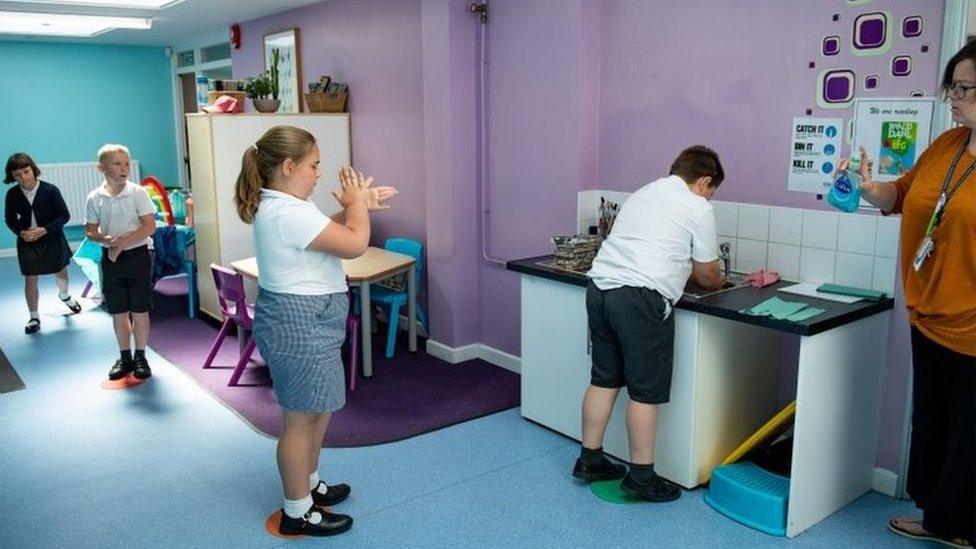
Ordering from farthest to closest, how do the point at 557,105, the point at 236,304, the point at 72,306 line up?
the point at 72,306 → the point at 236,304 → the point at 557,105

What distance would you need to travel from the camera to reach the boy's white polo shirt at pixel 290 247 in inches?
94.7

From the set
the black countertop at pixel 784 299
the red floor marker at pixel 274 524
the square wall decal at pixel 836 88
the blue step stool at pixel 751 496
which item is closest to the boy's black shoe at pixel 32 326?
the red floor marker at pixel 274 524

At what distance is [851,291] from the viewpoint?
2939mm

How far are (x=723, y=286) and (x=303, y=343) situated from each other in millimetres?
1609

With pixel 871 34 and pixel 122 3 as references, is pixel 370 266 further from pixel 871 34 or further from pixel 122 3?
pixel 122 3

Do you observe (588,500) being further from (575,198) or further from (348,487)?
(575,198)

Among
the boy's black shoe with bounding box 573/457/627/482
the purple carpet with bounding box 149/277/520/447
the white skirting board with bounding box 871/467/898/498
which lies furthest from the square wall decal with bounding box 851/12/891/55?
the purple carpet with bounding box 149/277/520/447

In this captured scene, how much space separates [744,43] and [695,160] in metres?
0.71

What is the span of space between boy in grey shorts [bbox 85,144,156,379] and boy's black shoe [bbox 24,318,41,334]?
4.96 ft

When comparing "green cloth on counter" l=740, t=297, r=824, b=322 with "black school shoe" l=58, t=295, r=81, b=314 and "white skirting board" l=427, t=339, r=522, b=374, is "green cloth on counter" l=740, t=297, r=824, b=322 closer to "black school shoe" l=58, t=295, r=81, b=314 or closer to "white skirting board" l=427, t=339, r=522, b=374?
"white skirting board" l=427, t=339, r=522, b=374

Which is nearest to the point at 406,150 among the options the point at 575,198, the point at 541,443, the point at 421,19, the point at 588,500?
the point at 421,19

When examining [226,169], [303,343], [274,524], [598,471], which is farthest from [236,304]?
[598,471]

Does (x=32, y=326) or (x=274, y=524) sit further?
(x=32, y=326)

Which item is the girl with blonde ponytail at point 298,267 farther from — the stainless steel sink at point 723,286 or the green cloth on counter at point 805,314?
the green cloth on counter at point 805,314
